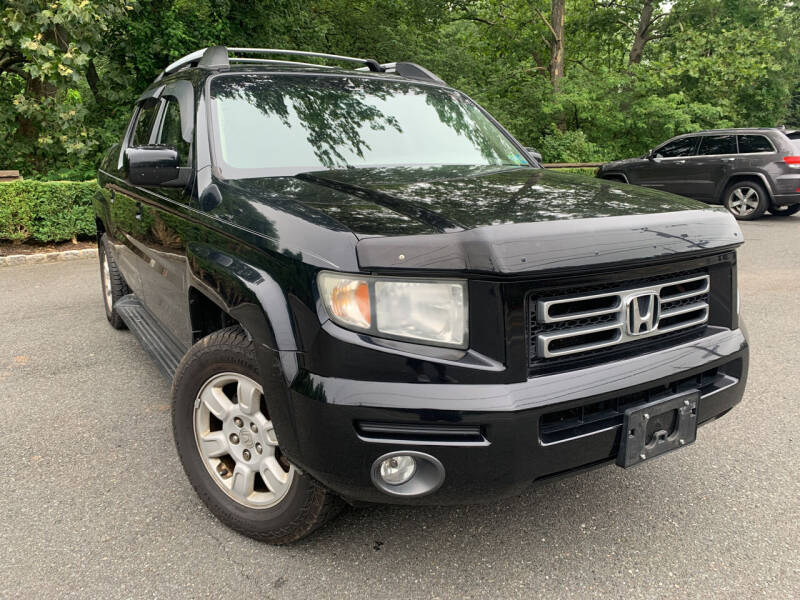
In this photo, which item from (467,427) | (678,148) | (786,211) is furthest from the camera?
(678,148)

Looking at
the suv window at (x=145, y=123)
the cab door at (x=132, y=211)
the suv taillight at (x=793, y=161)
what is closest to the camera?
the cab door at (x=132, y=211)

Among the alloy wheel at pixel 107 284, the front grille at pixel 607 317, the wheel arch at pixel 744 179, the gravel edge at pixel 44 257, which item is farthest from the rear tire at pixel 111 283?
the wheel arch at pixel 744 179

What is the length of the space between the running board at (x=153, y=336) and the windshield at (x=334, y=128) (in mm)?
1032

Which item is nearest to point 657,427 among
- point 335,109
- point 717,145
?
point 335,109

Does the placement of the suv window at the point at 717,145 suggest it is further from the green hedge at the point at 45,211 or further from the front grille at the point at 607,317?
the front grille at the point at 607,317

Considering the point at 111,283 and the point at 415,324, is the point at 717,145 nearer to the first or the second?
the point at 111,283

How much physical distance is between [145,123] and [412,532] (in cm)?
312

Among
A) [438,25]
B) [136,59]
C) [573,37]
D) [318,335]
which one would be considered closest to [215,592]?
[318,335]

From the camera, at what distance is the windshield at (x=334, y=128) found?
2.91 meters

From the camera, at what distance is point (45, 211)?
361 inches

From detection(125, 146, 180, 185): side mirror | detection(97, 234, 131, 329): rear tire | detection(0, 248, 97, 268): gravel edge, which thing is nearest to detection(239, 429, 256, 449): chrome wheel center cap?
detection(125, 146, 180, 185): side mirror

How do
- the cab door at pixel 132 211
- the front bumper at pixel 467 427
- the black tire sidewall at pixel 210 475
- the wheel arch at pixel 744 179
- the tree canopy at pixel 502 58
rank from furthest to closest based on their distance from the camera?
the wheel arch at pixel 744 179
the tree canopy at pixel 502 58
the cab door at pixel 132 211
the black tire sidewall at pixel 210 475
the front bumper at pixel 467 427

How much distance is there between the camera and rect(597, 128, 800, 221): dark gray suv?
11844 mm

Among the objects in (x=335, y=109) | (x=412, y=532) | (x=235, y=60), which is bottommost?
(x=412, y=532)
